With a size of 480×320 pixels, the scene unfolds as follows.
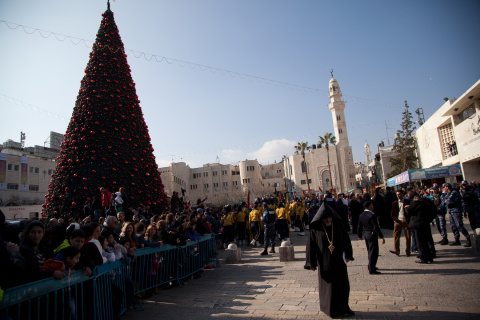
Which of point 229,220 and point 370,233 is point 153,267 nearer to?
point 370,233

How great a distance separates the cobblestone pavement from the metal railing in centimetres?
40

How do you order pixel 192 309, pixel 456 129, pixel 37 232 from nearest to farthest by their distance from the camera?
1. pixel 37 232
2. pixel 192 309
3. pixel 456 129

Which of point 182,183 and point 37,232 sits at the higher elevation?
point 182,183

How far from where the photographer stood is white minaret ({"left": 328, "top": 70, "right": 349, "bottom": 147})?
2911 inches

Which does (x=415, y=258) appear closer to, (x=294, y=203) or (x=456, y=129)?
(x=294, y=203)

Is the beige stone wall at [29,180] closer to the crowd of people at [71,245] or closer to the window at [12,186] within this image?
the window at [12,186]

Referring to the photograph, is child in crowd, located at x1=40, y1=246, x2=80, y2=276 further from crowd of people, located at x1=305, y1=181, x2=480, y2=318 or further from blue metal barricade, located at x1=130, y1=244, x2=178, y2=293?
crowd of people, located at x1=305, y1=181, x2=480, y2=318

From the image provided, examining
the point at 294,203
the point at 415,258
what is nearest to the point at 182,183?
the point at 294,203

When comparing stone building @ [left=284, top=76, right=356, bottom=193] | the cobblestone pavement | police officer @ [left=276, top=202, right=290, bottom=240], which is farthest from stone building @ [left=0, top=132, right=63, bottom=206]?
stone building @ [left=284, top=76, right=356, bottom=193]

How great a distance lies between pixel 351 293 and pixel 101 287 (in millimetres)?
4428

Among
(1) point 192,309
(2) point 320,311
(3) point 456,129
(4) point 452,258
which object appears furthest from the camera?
(3) point 456,129

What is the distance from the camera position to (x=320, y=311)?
4.64 meters

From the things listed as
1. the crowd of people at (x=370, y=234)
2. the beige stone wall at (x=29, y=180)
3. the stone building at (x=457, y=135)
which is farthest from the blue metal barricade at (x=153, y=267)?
the beige stone wall at (x=29, y=180)

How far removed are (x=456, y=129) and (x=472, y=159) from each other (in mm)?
3014
